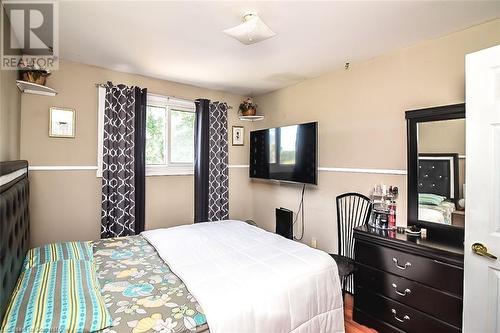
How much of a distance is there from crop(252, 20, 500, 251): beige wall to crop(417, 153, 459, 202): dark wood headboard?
0.55 ft

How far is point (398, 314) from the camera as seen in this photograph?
6.34ft

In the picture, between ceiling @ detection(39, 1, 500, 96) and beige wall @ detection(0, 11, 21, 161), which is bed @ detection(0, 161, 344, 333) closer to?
beige wall @ detection(0, 11, 21, 161)

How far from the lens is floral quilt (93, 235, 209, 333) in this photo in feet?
3.84

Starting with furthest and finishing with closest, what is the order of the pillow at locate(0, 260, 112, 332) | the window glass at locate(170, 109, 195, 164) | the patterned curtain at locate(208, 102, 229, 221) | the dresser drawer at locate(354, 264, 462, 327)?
the patterned curtain at locate(208, 102, 229, 221)
the window glass at locate(170, 109, 195, 164)
the dresser drawer at locate(354, 264, 462, 327)
the pillow at locate(0, 260, 112, 332)

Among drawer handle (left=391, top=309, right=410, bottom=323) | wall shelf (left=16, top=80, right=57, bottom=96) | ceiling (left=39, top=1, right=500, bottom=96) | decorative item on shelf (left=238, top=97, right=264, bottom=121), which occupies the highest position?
ceiling (left=39, top=1, right=500, bottom=96)

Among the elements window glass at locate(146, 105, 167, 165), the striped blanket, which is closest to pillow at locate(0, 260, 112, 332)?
the striped blanket

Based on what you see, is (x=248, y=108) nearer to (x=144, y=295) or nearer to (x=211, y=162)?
(x=211, y=162)

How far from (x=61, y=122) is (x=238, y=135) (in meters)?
2.27

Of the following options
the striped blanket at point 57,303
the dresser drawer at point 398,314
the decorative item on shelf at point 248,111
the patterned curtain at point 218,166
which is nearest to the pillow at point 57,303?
the striped blanket at point 57,303

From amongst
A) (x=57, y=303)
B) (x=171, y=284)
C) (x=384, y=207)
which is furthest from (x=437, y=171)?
(x=57, y=303)

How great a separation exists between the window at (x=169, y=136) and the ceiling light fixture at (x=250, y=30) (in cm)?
186

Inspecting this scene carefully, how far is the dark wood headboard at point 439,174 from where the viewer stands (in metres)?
1.96

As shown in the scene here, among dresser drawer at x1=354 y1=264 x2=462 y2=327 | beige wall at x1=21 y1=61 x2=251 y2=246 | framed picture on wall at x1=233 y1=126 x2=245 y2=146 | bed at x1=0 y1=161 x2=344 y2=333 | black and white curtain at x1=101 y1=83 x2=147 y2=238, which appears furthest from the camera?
framed picture on wall at x1=233 y1=126 x2=245 y2=146

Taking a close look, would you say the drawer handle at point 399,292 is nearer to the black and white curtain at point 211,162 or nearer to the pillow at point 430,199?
the pillow at point 430,199
